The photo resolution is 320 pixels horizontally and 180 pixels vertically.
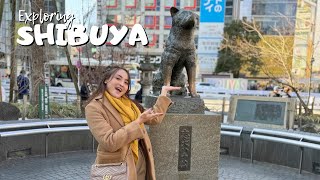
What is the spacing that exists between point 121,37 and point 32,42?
10.5 ft

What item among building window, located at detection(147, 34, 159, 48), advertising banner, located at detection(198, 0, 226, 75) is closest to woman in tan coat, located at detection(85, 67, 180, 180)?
advertising banner, located at detection(198, 0, 226, 75)

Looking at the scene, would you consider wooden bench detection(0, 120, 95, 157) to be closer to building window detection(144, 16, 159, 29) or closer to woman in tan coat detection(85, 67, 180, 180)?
woman in tan coat detection(85, 67, 180, 180)

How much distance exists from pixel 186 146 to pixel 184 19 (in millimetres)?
1675

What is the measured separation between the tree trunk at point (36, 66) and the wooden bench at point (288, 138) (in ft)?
24.5

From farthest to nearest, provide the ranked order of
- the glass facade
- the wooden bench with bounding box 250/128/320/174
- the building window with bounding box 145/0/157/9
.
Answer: the building window with bounding box 145/0/157/9 → the glass facade → the wooden bench with bounding box 250/128/320/174

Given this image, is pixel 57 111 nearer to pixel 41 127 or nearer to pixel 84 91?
pixel 84 91

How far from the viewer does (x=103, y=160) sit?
2289mm

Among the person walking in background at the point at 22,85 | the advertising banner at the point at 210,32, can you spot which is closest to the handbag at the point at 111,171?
the person walking in background at the point at 22,85

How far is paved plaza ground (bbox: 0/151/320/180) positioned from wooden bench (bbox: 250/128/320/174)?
37cm

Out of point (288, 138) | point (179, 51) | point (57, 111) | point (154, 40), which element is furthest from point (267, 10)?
point (179, 51)

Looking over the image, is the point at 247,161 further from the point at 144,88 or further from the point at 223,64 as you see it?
the point at 223,64

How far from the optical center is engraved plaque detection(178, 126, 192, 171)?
3991mm

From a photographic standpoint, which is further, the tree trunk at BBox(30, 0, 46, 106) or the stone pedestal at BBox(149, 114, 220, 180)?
the tree trunk at BBox(30, 0, 46, 106)

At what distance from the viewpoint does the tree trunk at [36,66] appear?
10453mm
